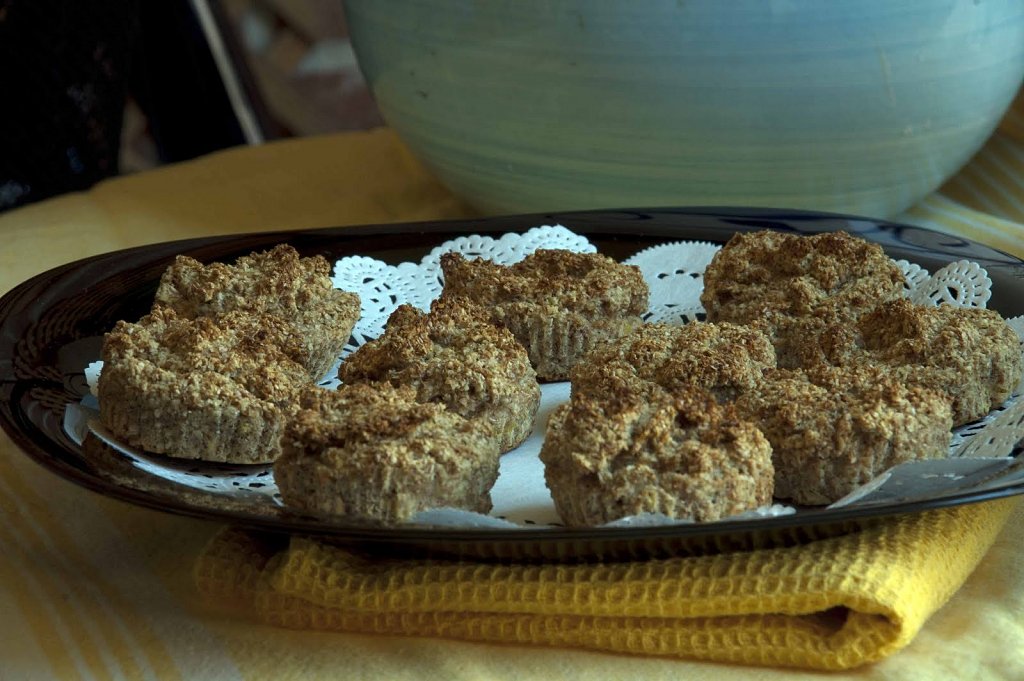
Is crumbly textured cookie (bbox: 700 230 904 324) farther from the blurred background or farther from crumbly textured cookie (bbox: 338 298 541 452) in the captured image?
the blurred background

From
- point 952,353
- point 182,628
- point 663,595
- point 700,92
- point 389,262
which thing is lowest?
point 182,628

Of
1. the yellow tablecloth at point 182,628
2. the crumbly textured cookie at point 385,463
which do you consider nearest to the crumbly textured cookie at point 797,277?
the yellow tablecloth at point 182,628

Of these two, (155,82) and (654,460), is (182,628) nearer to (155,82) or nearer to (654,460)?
(654,460)

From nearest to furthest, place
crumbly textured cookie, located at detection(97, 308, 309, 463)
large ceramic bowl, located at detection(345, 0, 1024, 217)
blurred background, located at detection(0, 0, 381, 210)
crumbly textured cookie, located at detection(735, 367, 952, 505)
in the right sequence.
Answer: crumbly textured cookie, located at detection(735, 367, 952, 505) → crumbly textured cookie, located at detection(97, 308, 309, 463) → large ceramic bowl, located at detection(345, 0, 1024, 217) → blurred background, located at detection(0, 0, 381, 210)

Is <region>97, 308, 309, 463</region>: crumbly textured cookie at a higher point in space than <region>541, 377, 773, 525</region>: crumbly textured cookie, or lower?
lower

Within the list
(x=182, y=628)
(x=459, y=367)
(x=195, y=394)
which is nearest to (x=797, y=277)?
(x=459, y=367)

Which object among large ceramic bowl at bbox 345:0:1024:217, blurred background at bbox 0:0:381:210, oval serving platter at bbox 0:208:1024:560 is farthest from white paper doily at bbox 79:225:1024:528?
blurred background at bbox 0:0:381:210
